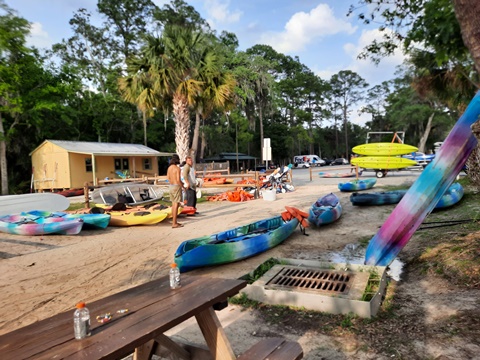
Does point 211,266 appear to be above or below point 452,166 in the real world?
below

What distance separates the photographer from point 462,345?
9.66 ft

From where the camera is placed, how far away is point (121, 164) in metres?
27.0

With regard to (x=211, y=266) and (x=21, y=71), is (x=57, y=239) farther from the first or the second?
(x=21, y=71)

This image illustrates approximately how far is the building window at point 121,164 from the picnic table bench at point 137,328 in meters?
25.8

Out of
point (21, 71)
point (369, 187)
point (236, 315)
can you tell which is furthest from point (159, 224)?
point (21, 71)

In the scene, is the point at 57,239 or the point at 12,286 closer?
the point at 12,286

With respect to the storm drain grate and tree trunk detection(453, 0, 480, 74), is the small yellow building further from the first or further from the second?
tree trunk detection(453, 0, 480, 74)

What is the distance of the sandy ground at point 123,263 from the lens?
12.0 ft

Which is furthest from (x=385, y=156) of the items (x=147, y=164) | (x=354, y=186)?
(x=147, y=164)

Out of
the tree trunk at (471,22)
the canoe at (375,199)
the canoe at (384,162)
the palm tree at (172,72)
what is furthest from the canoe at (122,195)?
the canoe at (384,162)

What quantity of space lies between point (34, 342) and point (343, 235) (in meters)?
7.36

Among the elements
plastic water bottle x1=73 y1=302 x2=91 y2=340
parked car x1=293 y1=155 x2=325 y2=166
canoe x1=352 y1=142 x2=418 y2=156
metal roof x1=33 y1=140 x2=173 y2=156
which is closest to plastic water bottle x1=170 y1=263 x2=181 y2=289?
plastic water bottle x1=73 y1=302 x2=91 y2=340

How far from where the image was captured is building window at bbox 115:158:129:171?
26.6 m

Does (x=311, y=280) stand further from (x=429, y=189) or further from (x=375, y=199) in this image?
(x=375, y=199)
